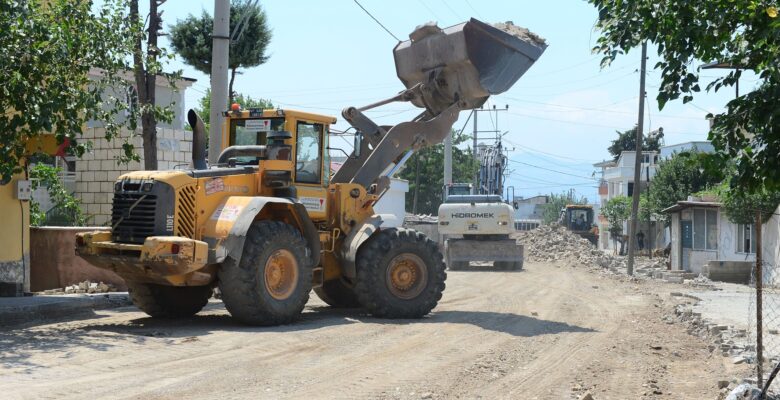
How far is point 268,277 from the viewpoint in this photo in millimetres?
12664

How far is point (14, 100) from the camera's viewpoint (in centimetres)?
1230

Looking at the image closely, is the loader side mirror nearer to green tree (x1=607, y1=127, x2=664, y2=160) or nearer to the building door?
the building door

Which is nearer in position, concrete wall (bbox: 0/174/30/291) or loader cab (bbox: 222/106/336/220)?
loader cab (bbox: 222/106/336/220)

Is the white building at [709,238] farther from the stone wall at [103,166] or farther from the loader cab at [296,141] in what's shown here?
the loader cab at [296,141]

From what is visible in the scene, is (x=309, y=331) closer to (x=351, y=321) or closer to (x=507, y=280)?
(x=351, y=321)

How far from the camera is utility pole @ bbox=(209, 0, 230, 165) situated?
1595 cm

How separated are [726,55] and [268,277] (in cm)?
648

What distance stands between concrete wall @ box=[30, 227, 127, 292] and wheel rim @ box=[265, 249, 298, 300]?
5547 millimetres

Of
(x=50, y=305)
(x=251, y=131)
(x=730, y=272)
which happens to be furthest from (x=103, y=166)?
(x=730, y=272)

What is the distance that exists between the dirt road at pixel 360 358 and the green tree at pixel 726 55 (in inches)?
92.0

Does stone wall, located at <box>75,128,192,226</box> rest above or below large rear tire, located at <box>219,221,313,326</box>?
above

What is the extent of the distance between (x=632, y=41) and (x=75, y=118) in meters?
7.61

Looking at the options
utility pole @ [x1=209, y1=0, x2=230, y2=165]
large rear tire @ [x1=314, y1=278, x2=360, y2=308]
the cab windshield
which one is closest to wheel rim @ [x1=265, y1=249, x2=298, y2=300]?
the cab windshield

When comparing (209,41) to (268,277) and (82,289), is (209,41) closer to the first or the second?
(82,289)
